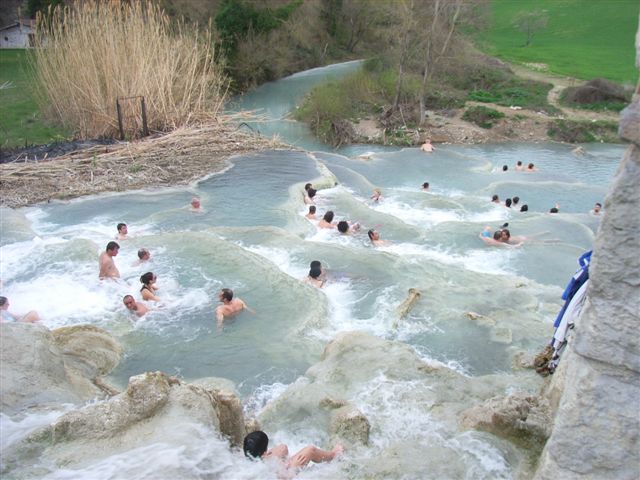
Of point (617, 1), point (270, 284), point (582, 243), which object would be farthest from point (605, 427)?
point (617, 1)

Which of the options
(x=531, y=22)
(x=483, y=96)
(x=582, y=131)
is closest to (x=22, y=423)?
(x=582, y=131)

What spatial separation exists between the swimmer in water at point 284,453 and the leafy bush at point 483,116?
23286 mm

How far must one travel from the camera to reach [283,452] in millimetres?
4621

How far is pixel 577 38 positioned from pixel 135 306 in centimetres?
4794

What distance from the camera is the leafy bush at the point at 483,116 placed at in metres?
25.7

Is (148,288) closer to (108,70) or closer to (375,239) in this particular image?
(375,239)

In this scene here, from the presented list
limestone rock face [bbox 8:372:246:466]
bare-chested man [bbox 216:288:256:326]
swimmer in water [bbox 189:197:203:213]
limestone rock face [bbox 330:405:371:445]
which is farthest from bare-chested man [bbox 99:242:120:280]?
limestone rock face [bbox 330:405:371:445]

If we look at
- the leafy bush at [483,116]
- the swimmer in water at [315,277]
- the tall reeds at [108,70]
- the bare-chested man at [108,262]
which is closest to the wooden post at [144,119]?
the tall reeds at [108,70]

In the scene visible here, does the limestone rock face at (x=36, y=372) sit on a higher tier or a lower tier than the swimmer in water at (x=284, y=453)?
higher

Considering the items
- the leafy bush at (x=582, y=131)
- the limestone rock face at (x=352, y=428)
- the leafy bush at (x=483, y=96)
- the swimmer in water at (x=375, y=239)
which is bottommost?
the leafy bush at (x=582, y=131)

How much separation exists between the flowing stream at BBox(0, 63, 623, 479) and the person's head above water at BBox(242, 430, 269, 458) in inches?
3.1

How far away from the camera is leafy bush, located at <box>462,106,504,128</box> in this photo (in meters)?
25.7

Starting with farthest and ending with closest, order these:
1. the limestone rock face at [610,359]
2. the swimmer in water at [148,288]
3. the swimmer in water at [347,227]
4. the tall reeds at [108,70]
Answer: the tall reeds at [108,70], the swimmer in water at [347,227], the swimmer in water at [148,288], the limestone rock face at [610,359]

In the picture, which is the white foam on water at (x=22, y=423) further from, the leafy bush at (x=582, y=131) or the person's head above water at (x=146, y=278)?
the leafy bush at (x=582, y=131)
